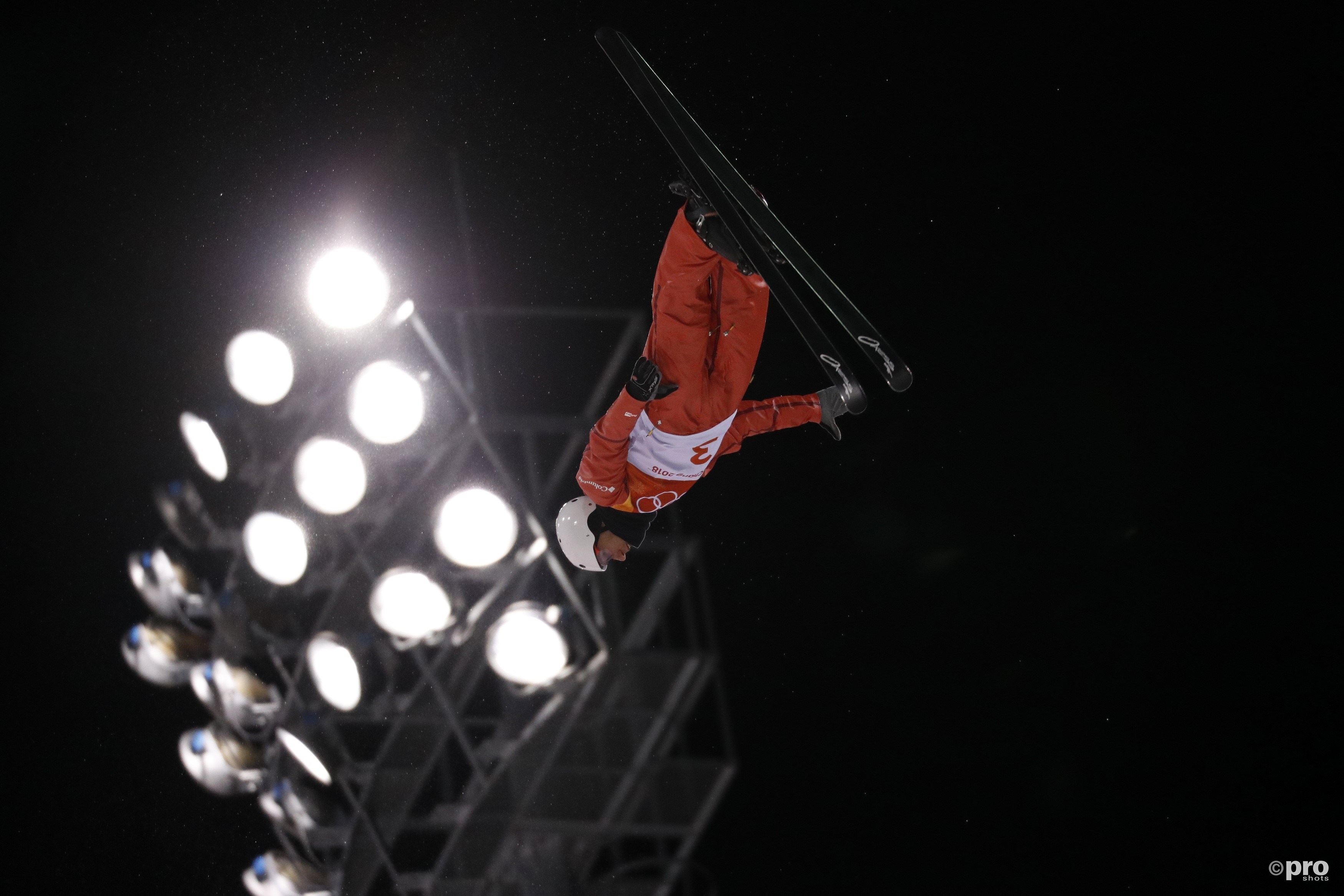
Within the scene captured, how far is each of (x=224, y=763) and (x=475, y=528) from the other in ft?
3.00

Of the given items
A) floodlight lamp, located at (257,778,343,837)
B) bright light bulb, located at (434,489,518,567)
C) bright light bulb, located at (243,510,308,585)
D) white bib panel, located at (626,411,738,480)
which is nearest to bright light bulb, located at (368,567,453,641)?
bright light bulb, located at (434,489,518,567)

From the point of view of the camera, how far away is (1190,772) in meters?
2.34

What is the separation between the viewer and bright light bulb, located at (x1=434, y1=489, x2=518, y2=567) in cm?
247

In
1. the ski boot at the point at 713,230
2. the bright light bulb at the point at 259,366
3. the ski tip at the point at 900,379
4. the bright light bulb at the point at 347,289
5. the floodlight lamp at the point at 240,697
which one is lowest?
the ski tip at the point at 900,379

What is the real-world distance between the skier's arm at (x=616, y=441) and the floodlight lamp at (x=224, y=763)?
1534 millimetres

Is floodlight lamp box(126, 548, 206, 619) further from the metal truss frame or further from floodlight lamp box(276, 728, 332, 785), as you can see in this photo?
floodlight lamp box(276, 728, 332, 785)

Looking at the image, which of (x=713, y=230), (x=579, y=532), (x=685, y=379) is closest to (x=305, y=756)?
(x=579, y=532)

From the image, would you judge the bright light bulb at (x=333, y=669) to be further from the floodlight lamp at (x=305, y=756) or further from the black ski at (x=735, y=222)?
the black ski at (x=735, y=222)

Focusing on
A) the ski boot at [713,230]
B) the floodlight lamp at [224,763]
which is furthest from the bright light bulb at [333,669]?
the ski boot at [713,230]

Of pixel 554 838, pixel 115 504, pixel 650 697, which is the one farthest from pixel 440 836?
pixel 115 504

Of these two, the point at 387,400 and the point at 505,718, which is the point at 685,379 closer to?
the point at 387,400

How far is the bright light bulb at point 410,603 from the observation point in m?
2.57

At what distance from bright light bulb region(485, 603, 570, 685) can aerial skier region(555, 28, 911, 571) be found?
0.81 metres

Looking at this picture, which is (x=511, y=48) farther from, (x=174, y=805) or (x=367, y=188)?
(x=174, y=805)
